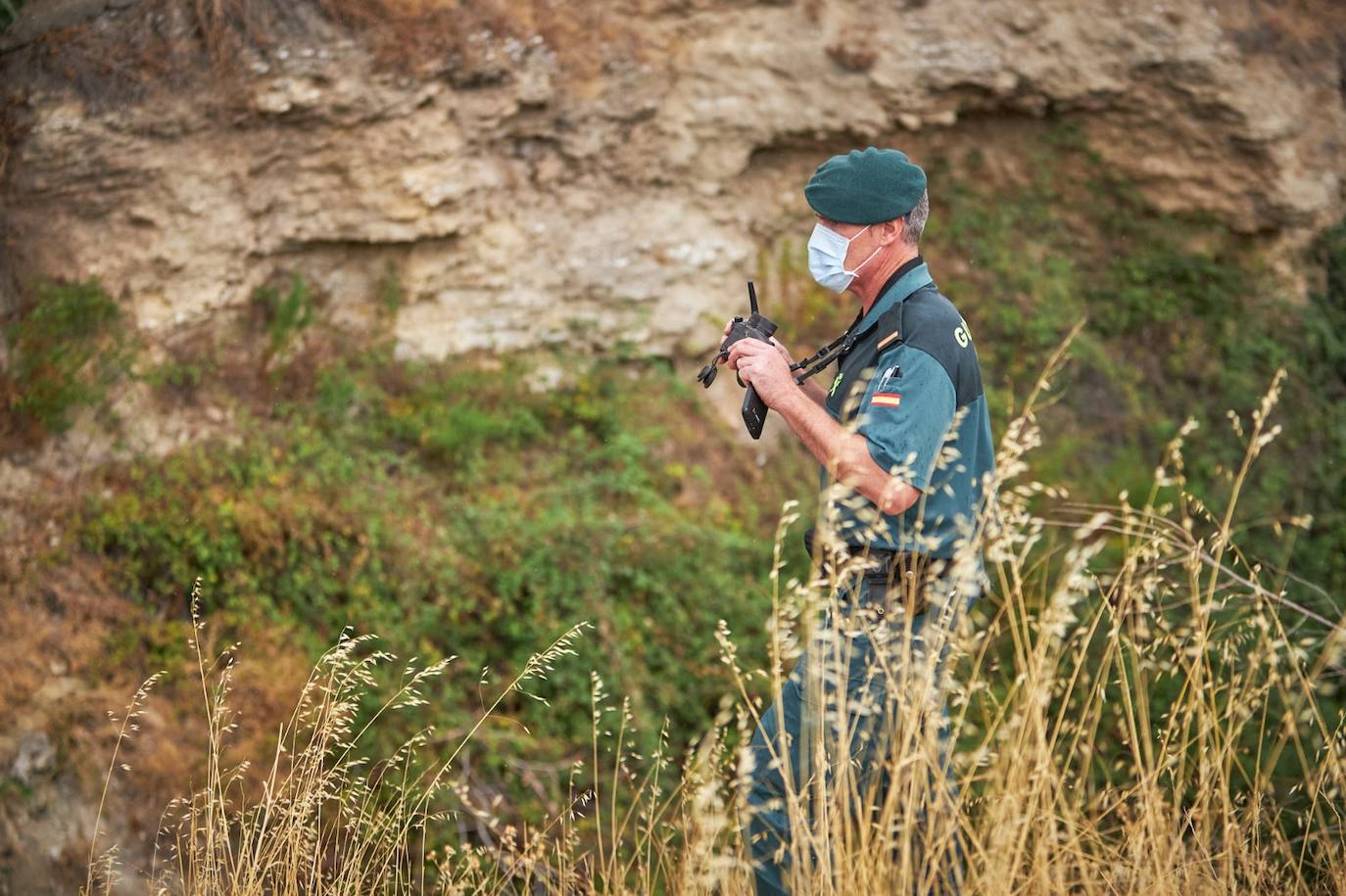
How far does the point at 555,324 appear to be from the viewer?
7207mm

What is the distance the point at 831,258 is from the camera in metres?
3.04

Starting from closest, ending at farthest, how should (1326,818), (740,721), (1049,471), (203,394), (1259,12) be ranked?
(740,721)
(1326,818)
(203,394)
(1049,471)
(1259,12)

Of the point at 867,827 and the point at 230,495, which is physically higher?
the point at 867,827

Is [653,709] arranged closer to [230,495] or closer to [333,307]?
[230,495]

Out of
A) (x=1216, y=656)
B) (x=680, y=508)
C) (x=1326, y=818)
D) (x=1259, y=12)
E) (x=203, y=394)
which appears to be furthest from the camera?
(x=1259, y=12)

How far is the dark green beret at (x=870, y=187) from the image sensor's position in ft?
9.47

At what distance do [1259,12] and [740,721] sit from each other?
788 centimetres

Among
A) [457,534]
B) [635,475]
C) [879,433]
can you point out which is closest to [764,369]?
[879,433]

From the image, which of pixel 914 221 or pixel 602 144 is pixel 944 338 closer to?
pixel 914 221

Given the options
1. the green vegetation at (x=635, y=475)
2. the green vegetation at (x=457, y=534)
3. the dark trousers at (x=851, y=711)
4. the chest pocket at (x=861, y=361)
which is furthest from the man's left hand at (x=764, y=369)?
the green vegetation at (x=457, y=534)

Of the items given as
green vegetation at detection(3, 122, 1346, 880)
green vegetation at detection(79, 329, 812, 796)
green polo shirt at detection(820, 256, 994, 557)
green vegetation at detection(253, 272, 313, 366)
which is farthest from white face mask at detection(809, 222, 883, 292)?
green vegetation at detection(253, 272, 313, 366)

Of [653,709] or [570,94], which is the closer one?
[653,709]

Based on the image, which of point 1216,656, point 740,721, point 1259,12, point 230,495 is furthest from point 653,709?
point 1259,12

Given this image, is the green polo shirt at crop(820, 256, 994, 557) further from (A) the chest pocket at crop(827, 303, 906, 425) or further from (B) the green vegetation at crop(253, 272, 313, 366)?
(B) the green vegetation at crop(253, 272, 313, 366)
